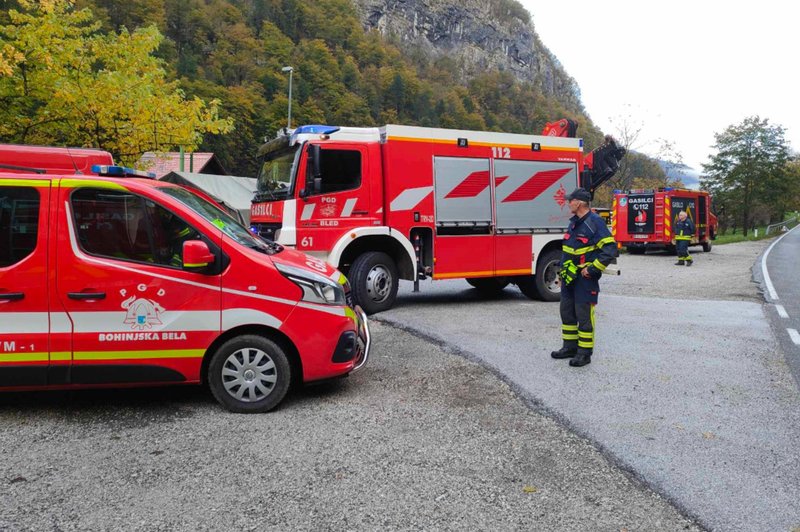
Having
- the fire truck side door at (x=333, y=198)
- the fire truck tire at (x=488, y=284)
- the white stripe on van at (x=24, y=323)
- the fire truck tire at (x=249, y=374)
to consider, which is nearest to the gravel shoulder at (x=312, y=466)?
the fire truck tire at (x=249, y=374)

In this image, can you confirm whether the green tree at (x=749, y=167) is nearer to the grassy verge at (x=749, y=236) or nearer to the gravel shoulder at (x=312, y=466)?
the grassy verge at (x=749, y=236)

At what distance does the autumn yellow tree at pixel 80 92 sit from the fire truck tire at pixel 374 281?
17.0 feet

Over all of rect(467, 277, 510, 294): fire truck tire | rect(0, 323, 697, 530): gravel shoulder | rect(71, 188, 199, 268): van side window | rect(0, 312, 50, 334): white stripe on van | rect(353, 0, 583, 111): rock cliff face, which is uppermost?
rect(353, 0, 583, 111): rock cliff face

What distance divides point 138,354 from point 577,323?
4241 mm

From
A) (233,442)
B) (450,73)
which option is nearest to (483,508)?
(233,442)

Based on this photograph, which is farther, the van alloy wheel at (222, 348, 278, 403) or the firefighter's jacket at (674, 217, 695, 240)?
the firefighter's jacket at (674, 217, 695, 240)

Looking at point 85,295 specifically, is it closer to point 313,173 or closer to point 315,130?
point 313,173

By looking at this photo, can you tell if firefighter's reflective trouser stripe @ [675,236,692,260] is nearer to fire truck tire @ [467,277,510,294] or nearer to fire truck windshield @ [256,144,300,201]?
fire truck tire @ [467,277,510,294]

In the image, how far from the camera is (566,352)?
20.6 ft

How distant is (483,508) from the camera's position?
3.11m

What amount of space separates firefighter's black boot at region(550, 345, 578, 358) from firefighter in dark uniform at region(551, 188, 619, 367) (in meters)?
0.10

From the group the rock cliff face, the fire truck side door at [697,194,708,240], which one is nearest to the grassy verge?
the fire truck side door at [697,194,708,240]

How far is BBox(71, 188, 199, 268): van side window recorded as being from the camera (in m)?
4.25

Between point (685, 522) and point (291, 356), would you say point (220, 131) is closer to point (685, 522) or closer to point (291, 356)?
point (291, 356)
